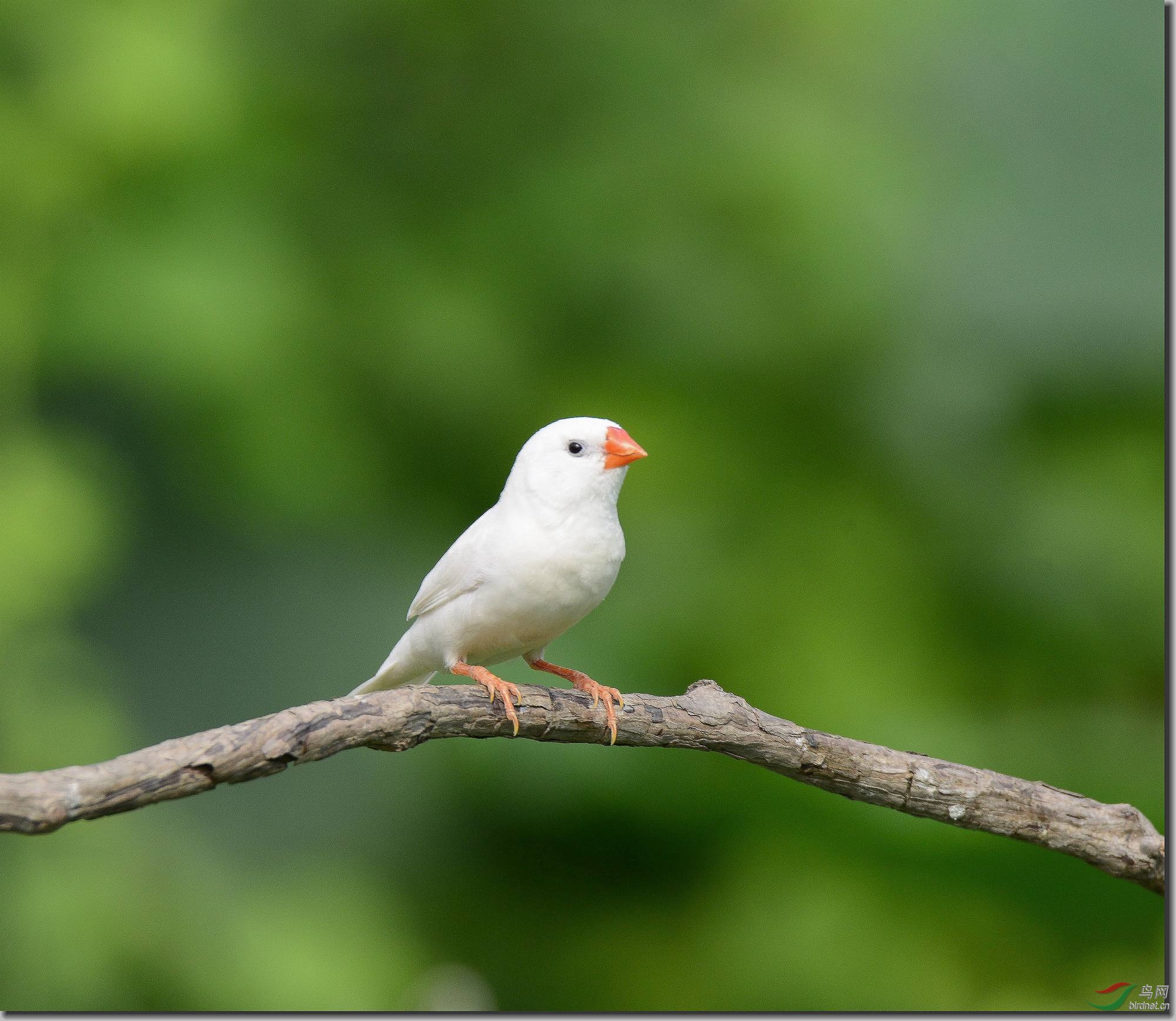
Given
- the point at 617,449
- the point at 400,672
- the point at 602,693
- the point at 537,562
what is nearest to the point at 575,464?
the point at 617,449

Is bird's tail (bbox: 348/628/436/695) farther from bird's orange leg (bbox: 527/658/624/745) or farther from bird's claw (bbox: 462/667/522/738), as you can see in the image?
bird's claw (bbox: 462/667/522/738)

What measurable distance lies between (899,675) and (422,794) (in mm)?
1767

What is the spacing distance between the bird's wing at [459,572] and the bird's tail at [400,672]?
0.37ft

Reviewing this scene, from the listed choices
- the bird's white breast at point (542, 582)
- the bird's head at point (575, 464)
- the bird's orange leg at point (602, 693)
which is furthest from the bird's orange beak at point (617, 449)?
Answer: the bird's orange leg at point (602, 693)

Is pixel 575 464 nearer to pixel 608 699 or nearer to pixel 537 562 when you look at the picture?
pixel 537 562

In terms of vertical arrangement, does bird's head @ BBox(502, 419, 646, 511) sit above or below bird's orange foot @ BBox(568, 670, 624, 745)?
above

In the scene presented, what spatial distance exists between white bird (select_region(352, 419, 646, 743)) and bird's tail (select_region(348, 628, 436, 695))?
10cm

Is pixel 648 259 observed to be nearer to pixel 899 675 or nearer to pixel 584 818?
pixel 899 675

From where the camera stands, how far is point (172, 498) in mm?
3766

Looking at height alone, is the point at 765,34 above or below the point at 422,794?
above

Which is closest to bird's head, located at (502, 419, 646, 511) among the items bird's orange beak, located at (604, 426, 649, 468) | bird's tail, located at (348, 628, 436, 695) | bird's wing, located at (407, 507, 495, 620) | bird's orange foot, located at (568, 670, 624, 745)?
bird's orange beak, located at (604, 426, 649, 468)

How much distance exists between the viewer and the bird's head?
2.36m

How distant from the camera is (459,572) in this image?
242cm

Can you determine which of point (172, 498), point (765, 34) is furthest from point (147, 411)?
point (765, 34)
